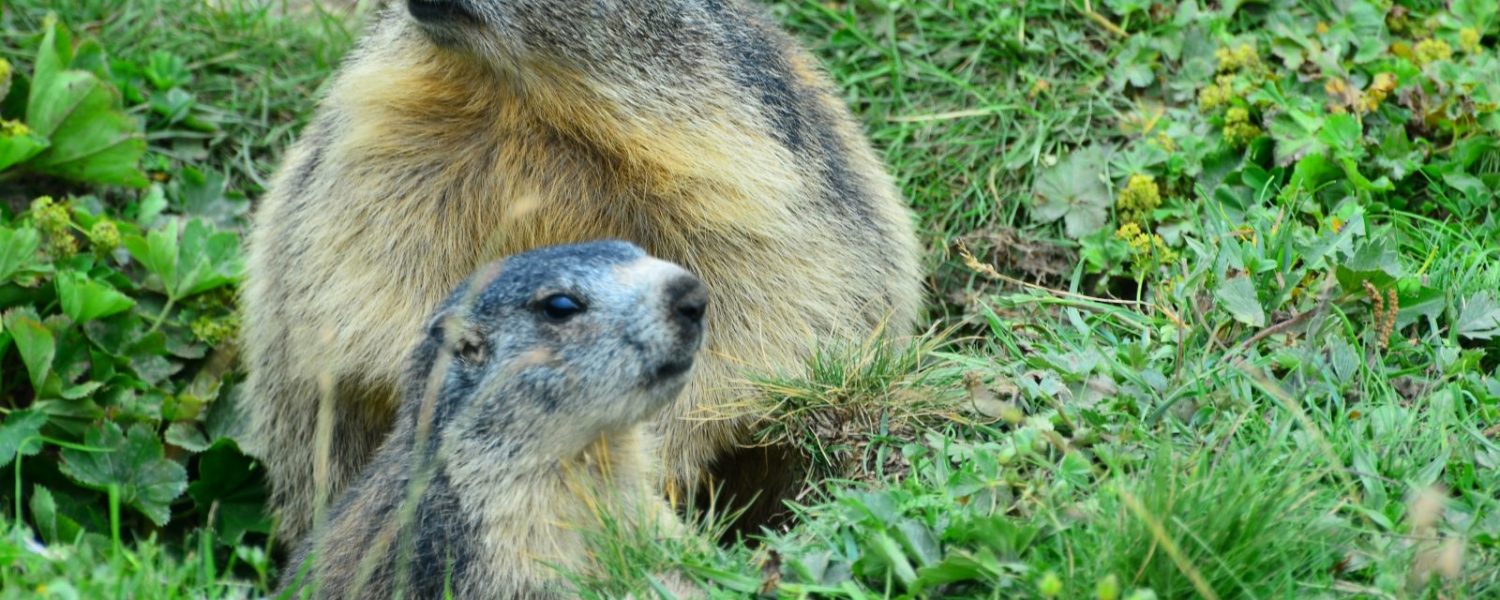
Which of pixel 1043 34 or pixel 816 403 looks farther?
pixel 1043 34

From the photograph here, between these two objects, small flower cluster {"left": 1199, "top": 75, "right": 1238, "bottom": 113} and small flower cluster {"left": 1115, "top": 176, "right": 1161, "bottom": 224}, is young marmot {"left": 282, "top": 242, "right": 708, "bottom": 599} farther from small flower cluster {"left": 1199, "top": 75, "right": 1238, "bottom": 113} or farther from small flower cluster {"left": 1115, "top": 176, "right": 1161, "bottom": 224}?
small flower cluster {"left": 1199, "top": 75, "right": 1238, "bottom": 113}

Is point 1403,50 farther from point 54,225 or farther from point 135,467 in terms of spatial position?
point 54,225

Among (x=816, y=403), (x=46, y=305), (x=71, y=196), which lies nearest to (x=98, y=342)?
(x=46, y=305)

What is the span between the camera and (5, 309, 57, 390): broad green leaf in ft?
16.9

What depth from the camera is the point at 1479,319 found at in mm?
4137

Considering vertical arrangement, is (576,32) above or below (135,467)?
above

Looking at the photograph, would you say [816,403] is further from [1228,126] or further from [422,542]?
[1228,126]

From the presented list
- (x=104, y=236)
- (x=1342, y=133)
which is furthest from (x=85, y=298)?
(x=1342, y=133)

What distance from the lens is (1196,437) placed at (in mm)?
3734

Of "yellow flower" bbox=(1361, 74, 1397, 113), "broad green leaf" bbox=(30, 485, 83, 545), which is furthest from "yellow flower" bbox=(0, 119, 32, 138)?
"yellow flower" bbox=(1361, 74, 1397, 113)

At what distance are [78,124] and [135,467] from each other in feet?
5.08

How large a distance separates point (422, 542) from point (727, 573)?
817 mm

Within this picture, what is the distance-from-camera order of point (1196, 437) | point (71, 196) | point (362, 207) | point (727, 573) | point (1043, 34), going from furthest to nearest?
point (1043, 34) < point (71, 196) < point (362, 207) < point (1196, 437) < point (727, 573)

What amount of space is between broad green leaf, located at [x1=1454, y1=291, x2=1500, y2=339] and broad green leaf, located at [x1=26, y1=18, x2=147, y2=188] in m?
4.66
